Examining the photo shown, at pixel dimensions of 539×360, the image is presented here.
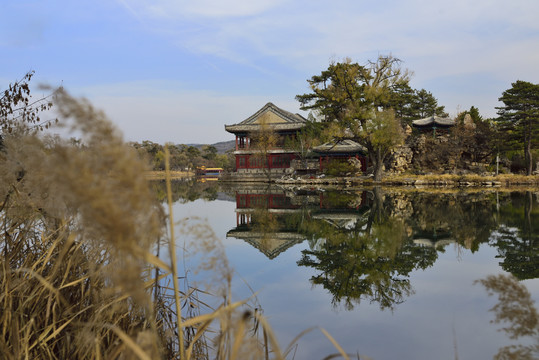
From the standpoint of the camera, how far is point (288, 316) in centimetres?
399

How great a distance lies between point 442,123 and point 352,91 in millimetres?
9736

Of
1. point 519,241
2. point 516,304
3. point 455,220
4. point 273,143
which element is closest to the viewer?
point 516,304

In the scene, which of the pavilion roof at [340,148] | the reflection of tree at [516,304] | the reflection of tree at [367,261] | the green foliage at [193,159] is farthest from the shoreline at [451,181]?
the green foliage at [193,159]

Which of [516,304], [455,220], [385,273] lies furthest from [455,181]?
[516,304]

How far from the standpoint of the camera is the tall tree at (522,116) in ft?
82.7

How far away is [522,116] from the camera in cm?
2553

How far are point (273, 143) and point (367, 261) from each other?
27519 mm

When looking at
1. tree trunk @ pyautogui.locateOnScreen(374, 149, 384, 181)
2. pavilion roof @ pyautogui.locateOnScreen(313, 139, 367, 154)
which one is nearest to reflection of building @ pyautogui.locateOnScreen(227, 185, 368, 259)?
tree trunk @ pyautogui.locateOnScreen(374, 149, 384, 181)

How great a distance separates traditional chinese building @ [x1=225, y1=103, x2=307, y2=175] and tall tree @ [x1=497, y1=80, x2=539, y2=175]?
15.2 m

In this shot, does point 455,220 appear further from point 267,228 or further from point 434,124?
point 434,124

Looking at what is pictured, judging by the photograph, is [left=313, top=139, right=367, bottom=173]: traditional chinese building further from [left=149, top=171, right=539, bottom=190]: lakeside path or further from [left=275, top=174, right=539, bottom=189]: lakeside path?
[left=275, top=174, right=539, bottom=189]: lakeside path

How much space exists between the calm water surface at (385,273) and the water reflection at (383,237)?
22 millimetres

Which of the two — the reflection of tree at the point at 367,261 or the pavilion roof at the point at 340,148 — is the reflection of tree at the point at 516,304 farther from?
the pavilion roof at the point at 340,148

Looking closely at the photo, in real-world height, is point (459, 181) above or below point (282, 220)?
above
